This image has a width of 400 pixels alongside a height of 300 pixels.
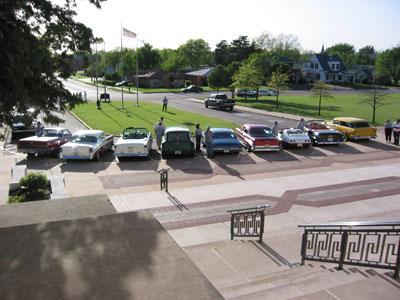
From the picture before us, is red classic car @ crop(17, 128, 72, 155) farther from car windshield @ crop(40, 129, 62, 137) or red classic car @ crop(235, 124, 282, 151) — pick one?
red classic car @ crop(235, 124, 282, 151)

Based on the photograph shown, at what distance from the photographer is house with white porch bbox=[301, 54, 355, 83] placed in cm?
9169

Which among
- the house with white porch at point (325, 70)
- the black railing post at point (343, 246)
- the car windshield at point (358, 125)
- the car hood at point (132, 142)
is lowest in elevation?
the black railing post at point (343, 246)

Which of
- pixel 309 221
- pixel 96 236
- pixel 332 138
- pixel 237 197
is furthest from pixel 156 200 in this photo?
pixel 332 138

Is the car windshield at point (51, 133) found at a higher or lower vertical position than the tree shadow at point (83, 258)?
higher

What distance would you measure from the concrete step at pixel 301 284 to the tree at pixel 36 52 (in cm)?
817

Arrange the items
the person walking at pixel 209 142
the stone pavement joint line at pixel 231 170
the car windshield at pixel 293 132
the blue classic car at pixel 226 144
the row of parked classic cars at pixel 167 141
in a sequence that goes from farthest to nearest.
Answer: the car windshield at pixel 293 132
the blue classic car at pixel 226 144
the person walking at pixel 209 142
the row of parked classic cars at pixel 167 141
the stone pavement joint line at pixel 231 170

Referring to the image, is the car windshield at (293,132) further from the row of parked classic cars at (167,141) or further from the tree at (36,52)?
the tree at (36,52)

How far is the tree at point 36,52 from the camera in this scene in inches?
→ 400

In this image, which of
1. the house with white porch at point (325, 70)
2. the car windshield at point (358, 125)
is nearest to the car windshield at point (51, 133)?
the car windshield at point (358, 125)

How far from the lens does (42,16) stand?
11477mm

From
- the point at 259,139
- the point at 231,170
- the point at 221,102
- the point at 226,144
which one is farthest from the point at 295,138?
the point at 221,102

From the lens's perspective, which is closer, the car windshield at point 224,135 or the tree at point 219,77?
the car windshield at point 224,135

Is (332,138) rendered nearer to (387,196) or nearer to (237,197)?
(387,196)

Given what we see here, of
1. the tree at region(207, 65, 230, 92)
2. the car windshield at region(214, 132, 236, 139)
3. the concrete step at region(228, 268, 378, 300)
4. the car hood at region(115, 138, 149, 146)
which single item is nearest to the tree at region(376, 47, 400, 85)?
the tree at region(207, 65, 230, 92)
